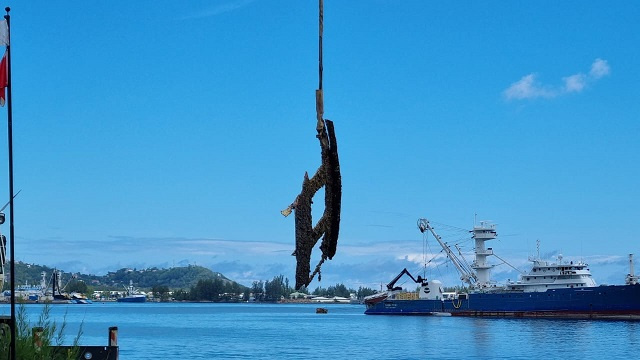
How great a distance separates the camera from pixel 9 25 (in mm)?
13992

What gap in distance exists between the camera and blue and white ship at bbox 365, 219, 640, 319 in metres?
90.1

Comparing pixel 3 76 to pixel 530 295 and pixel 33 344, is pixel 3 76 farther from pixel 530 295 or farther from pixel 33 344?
pixel 530 295

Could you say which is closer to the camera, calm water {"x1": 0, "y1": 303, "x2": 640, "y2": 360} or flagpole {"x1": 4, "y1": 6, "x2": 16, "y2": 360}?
flagpole {"x1": 4, "y1": 6, "x2": 16, "y2": 360}

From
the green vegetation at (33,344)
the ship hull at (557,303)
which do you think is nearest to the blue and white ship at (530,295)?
the ship hull at (557,303)

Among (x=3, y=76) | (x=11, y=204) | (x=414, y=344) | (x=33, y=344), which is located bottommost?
(x=414, y=344)

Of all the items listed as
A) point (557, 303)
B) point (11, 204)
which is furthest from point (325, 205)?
point (557, 303)

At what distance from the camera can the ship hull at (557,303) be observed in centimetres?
8906

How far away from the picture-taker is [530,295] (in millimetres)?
96188

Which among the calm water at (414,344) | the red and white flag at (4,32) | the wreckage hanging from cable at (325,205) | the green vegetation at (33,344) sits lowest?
the calm water at (414,344)

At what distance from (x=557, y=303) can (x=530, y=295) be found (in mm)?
3928

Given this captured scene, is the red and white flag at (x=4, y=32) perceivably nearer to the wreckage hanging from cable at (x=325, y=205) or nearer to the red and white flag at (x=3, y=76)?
the red and white flag at (x=3, y=76)

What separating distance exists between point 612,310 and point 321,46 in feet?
293

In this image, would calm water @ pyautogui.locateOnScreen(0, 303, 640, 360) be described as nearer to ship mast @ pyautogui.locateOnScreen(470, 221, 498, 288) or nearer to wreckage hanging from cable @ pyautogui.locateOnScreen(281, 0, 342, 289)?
ship mast @ pyautogui.locateOnScreen(470, 221, 498, 288)

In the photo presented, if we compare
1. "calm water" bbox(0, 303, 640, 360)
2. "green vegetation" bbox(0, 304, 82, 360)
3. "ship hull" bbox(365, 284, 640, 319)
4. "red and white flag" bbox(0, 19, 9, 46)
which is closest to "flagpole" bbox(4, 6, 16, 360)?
"red and white flag" bbox(0, 19, 9, 46)
